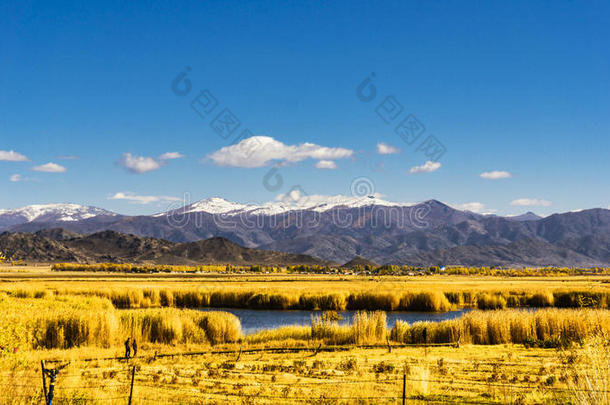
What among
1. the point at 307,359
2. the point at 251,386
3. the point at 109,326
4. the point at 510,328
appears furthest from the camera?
the point at 510,328

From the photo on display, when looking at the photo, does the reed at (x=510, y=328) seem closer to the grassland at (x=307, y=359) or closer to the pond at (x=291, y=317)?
the grassland at (x=307, y=359)

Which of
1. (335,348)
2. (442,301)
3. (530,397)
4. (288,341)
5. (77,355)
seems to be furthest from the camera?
(442,301)

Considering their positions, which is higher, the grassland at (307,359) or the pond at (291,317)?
the grassland at (307,359)

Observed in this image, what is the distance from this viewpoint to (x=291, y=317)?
172 feet

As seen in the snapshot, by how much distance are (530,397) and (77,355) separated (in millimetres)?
18559

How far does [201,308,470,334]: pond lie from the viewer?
4628cm

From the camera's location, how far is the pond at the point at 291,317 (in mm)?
46281

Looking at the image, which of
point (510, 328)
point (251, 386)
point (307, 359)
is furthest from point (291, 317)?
point (251, 386)

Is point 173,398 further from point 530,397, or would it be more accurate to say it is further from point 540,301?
point 540,301

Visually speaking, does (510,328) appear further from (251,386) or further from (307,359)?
(251,386)

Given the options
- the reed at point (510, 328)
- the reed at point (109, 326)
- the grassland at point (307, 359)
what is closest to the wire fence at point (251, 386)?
the grassland at point (307, 359)

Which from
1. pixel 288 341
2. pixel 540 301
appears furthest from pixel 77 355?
pixel 540 301

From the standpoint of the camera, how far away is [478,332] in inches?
1227

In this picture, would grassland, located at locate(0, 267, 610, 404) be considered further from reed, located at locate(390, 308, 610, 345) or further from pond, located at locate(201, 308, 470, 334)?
Result: pond, located at locate(201, 308, 470, 334)
